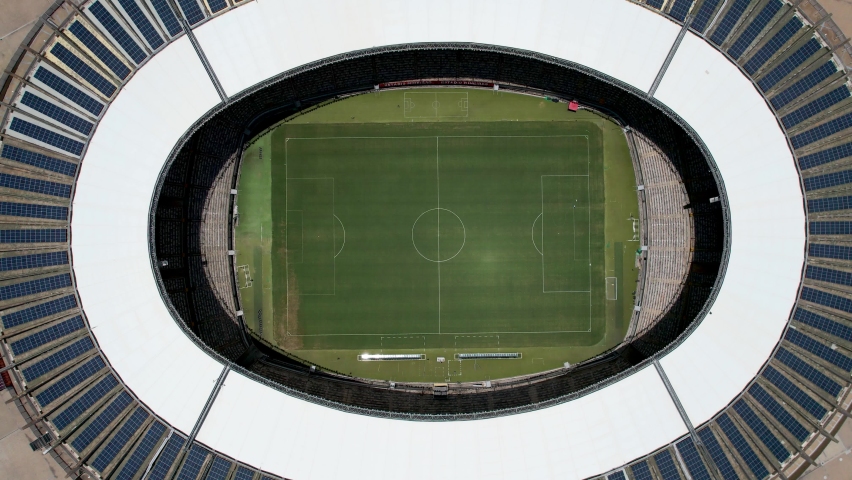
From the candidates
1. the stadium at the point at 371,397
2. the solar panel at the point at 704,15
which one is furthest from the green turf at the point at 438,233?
the solar panel at the point at 704,15

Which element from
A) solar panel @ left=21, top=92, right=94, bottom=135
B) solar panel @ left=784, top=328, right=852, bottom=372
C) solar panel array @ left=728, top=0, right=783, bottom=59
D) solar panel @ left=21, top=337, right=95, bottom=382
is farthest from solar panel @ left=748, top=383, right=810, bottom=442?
solar panel @ left=21, top=92, right=94, bottom=135

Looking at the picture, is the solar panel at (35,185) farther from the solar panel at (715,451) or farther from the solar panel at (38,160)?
the solar panel at (715,451)

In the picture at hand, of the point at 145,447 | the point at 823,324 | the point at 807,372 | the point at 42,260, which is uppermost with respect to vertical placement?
the point at 42,260

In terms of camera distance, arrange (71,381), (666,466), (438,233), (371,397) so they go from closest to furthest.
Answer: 1. (666,466)
2. (71,381)
3. (371,397)
4. (438,233)

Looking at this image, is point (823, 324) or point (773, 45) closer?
point (823, 324)

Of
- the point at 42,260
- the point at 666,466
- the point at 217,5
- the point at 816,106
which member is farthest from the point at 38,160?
the point at 816,106

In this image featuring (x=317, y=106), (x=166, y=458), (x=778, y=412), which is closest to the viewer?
(x=166, y=458)

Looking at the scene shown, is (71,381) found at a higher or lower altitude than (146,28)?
lower

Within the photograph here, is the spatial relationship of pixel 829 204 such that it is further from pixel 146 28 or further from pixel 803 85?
pixel 146 28
